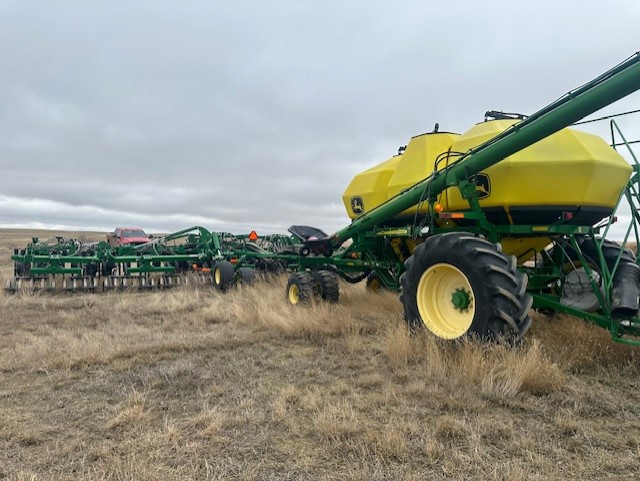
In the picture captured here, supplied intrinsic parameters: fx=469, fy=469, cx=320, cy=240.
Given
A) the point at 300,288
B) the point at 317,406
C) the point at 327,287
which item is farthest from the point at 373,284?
the point at 317,406

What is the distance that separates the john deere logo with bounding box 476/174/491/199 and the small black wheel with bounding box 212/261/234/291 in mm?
7458

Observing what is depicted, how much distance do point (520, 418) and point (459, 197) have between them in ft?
11.3

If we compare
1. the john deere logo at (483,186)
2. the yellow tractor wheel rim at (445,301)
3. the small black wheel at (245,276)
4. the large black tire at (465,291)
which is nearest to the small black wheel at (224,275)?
the small black wheel at (245,276)

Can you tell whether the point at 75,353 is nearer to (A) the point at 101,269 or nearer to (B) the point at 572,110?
(B) the point at 572,110

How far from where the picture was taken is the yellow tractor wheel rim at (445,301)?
5098 mm

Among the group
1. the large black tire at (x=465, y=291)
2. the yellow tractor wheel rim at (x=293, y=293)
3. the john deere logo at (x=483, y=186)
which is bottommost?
the yellow tractor wheel rim at (x=293, y=293)

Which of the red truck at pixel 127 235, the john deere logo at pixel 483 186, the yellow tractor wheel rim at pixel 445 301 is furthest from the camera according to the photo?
the red truck at pixel 127 235

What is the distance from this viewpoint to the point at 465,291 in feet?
16.8

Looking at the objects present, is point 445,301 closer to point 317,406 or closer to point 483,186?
point 483,186

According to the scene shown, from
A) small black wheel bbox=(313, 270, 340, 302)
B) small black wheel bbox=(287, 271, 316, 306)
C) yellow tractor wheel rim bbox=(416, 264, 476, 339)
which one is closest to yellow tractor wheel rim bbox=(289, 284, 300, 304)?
small black wheel bbox=(287, 271, 316, 306)

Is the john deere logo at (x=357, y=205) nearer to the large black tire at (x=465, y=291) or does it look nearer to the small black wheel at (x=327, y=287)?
the small black wheel at (x=327, y=287)

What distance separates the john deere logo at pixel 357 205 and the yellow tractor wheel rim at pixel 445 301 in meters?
3.86

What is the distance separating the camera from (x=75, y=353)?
5234mm

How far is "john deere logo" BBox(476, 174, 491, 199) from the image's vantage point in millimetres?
5785
